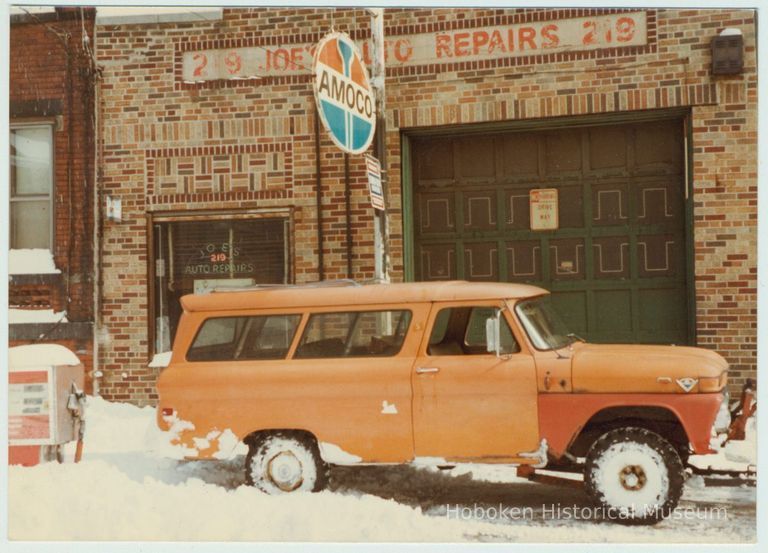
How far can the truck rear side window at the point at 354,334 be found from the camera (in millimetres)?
5785

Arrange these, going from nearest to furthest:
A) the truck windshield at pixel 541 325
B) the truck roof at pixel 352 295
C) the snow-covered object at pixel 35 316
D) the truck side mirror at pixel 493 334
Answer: the truck side mirror at pixel 493 334 < the truck windshield at pixel 541 325 < the truck roof at pixel 352 295 < the snow-covered object at pixel 35 316

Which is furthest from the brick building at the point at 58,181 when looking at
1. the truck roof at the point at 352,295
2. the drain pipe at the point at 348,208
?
the drain pipe at the point at 348,208

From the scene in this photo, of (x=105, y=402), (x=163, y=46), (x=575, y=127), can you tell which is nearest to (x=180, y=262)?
(x=105, y=402)

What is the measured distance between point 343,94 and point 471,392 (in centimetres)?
258

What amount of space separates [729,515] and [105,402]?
221 inches

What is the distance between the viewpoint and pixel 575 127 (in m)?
7.81

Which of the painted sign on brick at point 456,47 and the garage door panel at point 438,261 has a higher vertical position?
the painted sign on brick at point 456,47

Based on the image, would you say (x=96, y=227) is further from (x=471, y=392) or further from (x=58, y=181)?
(x=471, y=392)

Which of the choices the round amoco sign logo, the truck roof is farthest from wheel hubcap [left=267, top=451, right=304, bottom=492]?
the round amoco sign logo

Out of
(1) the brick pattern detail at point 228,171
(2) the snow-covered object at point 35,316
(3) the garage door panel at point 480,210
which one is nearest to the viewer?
(2) the snow-covered object at point 35,316

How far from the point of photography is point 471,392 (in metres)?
5.61

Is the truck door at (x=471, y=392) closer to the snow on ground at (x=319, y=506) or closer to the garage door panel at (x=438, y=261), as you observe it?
the snow on ground at (x=319, y=506)

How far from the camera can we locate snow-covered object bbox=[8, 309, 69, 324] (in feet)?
23.0

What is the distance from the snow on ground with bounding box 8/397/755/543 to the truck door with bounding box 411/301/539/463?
60 centimetres
